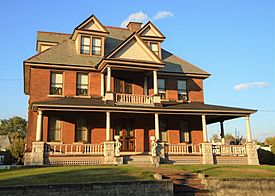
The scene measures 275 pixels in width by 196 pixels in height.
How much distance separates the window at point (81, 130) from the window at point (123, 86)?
4.13 meters

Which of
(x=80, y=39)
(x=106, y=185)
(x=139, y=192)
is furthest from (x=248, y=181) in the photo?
(x=80, y=39)

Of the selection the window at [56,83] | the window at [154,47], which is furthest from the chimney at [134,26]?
the window at [56,83]

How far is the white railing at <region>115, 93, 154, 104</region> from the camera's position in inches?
949

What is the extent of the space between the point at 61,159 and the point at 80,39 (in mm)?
11192

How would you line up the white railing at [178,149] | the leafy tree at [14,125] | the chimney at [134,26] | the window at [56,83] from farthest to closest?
1. the leafy tree at [14,125]
2. the chimney at [134,26]
3. the window at [56,83]
4. the white railing at [178,149]

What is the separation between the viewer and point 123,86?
2639 cm

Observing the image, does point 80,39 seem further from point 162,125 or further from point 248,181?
point 248,181

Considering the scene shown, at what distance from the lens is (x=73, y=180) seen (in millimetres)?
12195

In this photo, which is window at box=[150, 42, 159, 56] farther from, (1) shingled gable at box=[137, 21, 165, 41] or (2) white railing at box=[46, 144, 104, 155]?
(2) white railing at box=[46, 144, 104, 155]

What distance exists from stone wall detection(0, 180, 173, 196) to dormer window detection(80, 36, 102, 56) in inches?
684

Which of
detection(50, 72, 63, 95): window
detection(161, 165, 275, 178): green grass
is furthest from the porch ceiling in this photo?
detection(161, 165, 275, 178): green grass

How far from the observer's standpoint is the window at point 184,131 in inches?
1055

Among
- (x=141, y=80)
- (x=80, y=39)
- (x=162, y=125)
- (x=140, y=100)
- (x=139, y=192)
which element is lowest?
(x=139, y=192)

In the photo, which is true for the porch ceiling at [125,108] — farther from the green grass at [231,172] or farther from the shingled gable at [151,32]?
the shingled gable at [151,32]
